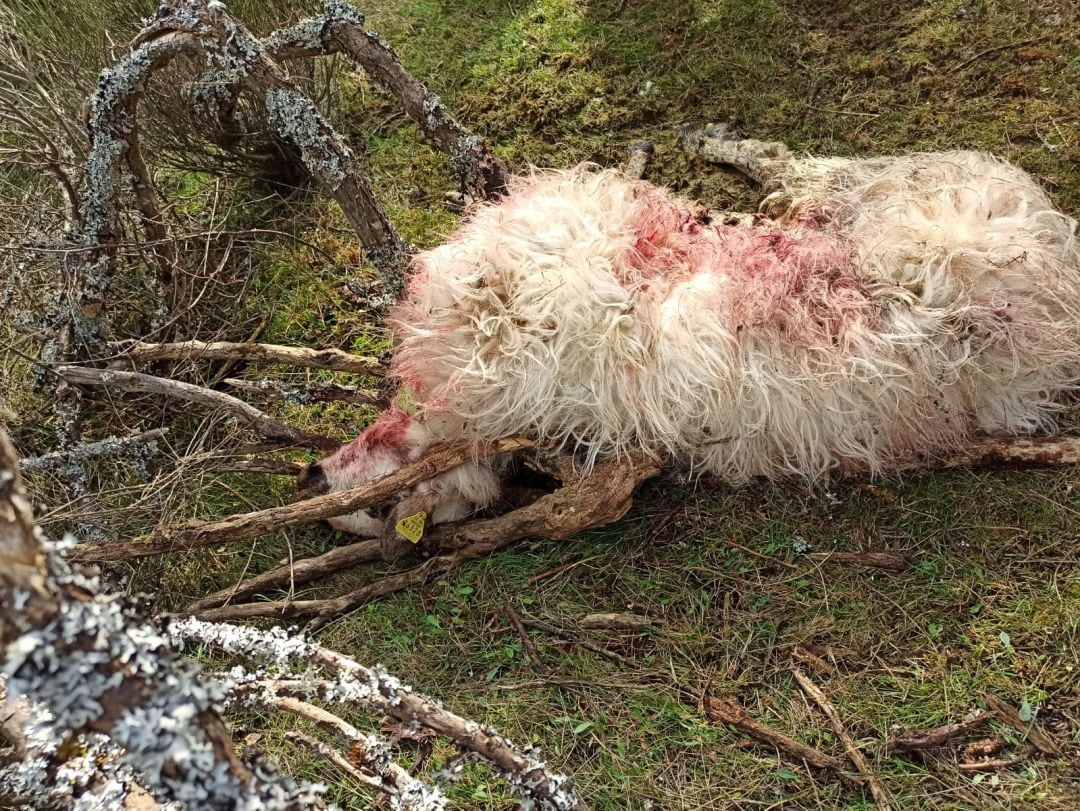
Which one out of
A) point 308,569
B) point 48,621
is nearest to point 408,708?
point 48,621

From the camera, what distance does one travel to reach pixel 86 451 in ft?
9.14

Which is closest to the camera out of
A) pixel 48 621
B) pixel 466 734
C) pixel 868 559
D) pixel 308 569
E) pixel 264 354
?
pixel 48 621

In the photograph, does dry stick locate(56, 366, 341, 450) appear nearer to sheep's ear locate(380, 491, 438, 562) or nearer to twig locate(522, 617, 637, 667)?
sheep's ear locate(380, 491, 438, 562)

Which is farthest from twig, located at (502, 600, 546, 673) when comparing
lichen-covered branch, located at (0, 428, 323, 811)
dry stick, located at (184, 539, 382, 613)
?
lichen-covered branch, located at (0, 428, 323, 811)

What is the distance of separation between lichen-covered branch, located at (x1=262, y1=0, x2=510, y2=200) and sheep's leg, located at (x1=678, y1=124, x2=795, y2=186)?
3.73 ft

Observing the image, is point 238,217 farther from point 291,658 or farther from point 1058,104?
point 1058,104

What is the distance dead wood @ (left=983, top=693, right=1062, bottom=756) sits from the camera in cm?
202

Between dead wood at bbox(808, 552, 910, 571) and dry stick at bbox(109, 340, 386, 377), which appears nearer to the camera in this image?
dead wood at bbox(808, 552, 910, 571)

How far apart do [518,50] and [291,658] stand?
3.84 metres

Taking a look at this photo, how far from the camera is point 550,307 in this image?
238 centimetres

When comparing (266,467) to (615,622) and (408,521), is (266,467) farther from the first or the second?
(615,622)

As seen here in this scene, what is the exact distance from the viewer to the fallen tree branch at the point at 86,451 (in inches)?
108

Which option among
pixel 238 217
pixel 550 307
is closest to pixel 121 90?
pixel 238 217

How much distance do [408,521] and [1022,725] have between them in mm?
1853
